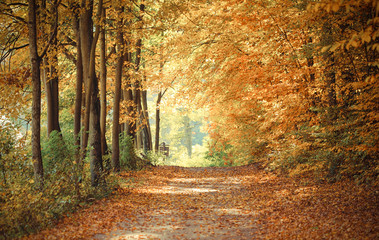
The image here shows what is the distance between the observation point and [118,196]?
9742mm

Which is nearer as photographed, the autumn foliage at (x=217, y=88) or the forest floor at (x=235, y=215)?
the forest floor at (x=235, y=215)

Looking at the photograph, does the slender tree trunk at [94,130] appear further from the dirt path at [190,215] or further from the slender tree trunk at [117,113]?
the slender tree trunk at [117,113]

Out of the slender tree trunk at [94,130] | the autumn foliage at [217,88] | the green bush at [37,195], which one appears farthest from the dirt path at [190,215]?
the slender tree trunk at [94,130]

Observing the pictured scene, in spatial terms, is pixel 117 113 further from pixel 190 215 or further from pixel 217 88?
pixel 190 215

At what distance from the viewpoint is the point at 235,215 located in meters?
8.08

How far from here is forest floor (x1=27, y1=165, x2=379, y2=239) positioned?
236 inches

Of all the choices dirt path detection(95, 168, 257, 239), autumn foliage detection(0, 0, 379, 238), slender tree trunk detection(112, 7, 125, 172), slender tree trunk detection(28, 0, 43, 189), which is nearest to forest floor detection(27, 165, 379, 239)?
dirt path detection(95, 168, 257, 239)

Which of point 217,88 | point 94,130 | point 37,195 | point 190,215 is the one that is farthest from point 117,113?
point 37,195

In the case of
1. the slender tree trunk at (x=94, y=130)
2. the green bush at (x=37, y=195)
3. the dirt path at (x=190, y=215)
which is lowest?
the dirt path at (x=190, y=215)

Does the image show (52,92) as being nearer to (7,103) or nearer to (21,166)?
(7,103)

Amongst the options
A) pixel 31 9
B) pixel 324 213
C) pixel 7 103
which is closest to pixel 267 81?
pixel 324 213

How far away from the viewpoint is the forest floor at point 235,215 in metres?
5.98

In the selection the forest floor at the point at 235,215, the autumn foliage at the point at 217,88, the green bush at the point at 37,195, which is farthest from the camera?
the autumn foliage at the point at 217,88

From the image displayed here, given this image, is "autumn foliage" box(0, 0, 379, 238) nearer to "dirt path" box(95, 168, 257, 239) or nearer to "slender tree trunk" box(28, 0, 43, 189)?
"slender tree trunk" box(28, 0, 43, 189)
